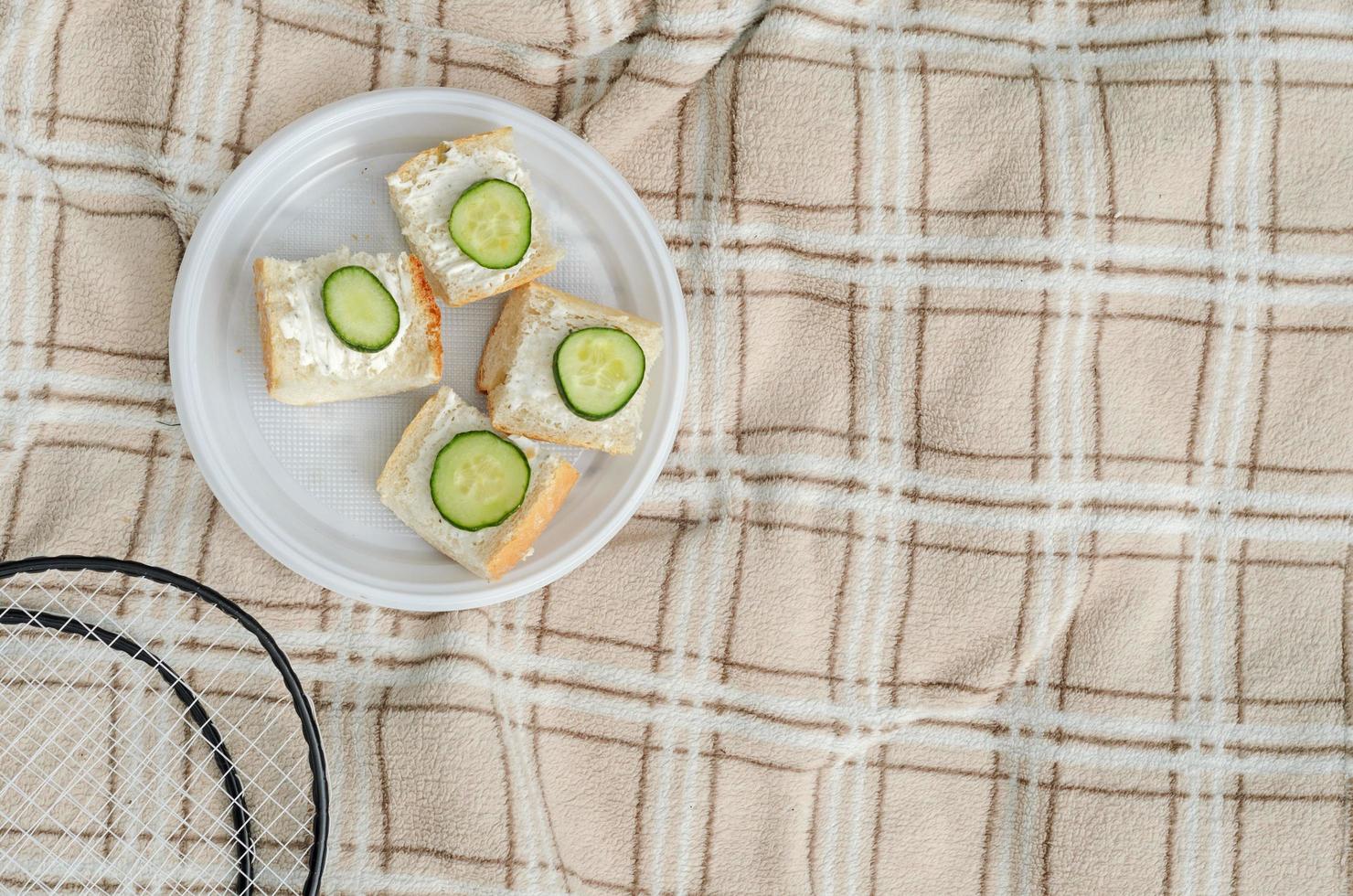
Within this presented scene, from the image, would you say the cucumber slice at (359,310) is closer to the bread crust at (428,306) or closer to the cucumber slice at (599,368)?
the bread crust at (428,306)

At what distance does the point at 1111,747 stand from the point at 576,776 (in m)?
0.96

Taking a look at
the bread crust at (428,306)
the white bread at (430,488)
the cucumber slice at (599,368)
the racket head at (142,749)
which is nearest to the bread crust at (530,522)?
the white bread at (430,488)

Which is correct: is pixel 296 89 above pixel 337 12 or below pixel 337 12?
below

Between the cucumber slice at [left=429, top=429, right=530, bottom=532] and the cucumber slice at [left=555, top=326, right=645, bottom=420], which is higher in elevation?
the cucumber slice at [left=555, top=326, right=645, bottom=420]

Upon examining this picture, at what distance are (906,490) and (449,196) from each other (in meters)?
0.93

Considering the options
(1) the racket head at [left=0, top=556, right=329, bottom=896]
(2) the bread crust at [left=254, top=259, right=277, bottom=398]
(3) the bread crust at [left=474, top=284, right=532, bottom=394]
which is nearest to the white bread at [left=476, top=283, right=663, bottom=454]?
(3) the bread crust at [left=474, top=284, right=532, bottom=394]

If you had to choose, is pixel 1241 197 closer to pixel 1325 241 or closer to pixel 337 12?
pixel 1325 241

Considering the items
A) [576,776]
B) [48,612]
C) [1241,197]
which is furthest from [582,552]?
[1241,197]

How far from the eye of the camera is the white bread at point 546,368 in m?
1.82

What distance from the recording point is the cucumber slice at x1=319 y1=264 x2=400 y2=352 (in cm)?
174

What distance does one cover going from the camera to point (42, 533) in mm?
1876

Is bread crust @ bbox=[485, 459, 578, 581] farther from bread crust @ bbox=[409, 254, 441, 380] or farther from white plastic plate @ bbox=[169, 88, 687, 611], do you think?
bread crust @ bbox=[409, 254, 441, 380]

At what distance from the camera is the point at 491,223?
179 centimetres

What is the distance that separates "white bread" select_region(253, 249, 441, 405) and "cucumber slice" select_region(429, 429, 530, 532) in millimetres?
132
